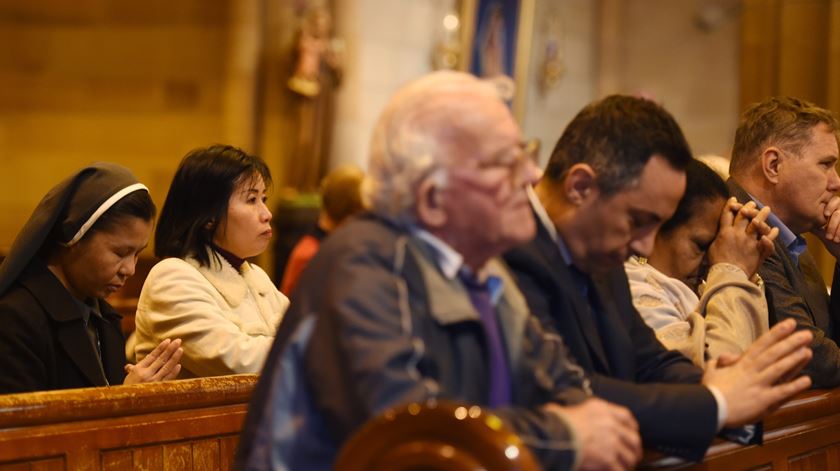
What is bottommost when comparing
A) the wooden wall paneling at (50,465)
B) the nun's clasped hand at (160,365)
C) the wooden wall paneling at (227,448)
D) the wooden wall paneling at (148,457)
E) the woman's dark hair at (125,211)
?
the wooden wall paneling at (227,448)

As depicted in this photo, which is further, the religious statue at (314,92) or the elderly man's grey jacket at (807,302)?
the religious statue at (314,92)

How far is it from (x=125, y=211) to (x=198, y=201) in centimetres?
31

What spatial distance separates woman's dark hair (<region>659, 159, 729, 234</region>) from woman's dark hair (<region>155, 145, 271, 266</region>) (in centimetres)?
141

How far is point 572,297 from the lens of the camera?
2801 mm

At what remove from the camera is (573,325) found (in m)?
2.81

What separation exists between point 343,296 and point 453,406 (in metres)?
0.33

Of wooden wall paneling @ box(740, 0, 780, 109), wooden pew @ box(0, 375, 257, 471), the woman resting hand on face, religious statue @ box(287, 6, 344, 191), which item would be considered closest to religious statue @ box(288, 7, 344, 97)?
religious statue @ box(287, 6, 344, 191)

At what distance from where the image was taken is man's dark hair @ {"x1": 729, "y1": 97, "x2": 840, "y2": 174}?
4.32 meters

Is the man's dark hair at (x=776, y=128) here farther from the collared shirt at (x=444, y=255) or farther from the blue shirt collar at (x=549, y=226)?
the collared shirt at (x=444, y=255)

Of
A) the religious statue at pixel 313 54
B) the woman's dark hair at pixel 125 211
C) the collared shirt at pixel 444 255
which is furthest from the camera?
the religious statue at pixel 313 54

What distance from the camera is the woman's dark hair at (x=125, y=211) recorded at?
3.64 metres

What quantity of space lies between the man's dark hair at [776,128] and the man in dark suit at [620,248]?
1.67 meters

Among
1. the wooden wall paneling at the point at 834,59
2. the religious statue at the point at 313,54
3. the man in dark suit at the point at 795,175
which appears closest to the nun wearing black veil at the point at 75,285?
the man in dark suit at the point at 795,175

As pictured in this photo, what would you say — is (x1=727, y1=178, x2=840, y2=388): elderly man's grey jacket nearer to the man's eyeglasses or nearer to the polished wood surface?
the man's eyeglasses
